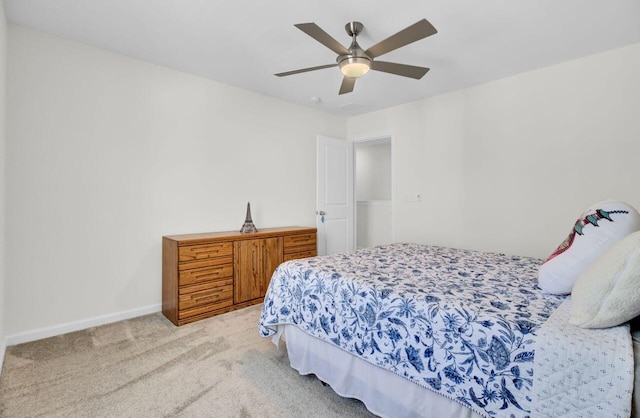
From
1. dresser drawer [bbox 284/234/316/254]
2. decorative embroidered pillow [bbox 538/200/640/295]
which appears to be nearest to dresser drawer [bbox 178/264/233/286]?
dresser drawer [bbox 284/234/316/254]

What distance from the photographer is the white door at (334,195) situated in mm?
4406

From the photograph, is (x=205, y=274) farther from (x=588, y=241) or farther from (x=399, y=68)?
(x=588, y=241)

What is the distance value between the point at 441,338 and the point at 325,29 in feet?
7.55

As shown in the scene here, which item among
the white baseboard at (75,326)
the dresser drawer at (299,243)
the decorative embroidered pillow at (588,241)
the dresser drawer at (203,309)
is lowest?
the white baseboard at (75,326)

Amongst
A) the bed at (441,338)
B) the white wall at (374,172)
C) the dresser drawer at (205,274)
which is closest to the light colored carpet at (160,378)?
the bed at (441,338)

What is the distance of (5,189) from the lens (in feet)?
7.39

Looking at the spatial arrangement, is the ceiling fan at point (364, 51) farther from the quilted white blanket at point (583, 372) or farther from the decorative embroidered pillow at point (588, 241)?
the quilted white blanket at point (583, 372)

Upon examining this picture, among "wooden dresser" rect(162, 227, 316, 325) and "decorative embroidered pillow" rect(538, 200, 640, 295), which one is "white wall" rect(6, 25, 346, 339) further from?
"decorative embroidered pillow" rect(538, 200, 640, 295)

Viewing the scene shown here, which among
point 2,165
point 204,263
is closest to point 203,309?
point 204,263

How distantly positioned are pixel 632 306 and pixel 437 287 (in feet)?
2.45

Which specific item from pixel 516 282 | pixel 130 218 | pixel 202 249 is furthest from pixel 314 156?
pixel 516 282

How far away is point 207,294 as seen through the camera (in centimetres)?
289

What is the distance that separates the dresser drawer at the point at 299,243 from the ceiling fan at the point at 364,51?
1916 millimetres

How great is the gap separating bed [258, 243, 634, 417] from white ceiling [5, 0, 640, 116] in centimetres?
181
